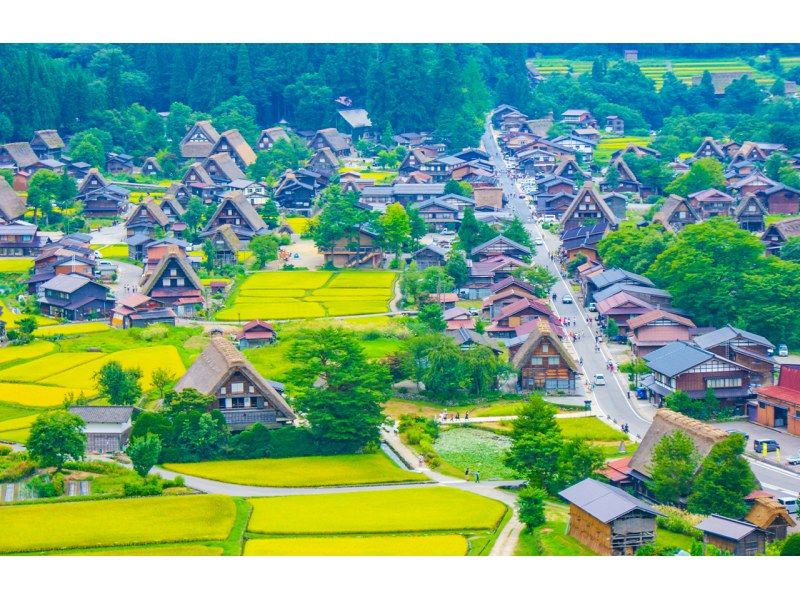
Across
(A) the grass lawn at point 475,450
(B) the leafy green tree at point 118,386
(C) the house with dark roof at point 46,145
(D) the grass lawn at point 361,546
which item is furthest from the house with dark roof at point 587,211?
(D) the grass lawn at point 361,546

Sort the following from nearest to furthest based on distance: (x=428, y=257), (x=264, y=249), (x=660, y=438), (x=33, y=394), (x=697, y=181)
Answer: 1. (x=660, y=438)
2. (x=33, y=394)
3. (x=428, y=257)
4. (x=264, y=249)
5. (x=697, y=181)

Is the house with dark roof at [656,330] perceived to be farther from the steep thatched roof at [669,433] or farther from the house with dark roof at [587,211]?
the house with dark roof at [587,211]

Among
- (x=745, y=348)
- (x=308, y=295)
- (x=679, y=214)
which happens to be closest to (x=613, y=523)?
(x=745, y=348)

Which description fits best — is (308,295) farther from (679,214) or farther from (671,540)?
(671,540)

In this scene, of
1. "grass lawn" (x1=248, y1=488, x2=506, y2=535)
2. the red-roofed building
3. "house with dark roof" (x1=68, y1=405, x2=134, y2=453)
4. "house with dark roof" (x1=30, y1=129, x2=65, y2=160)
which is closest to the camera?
"grass lawn" (x1=248, y1=488, x2=506, y2=535)

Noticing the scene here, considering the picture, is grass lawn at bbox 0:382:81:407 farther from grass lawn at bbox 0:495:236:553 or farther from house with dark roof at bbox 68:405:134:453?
grass lawn at bbox 0:495:236:553

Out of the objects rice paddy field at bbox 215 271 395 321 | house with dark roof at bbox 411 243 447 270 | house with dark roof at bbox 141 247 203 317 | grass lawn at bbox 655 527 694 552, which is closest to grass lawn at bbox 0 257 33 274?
house with dark roof at bbox 141 247 203 317
